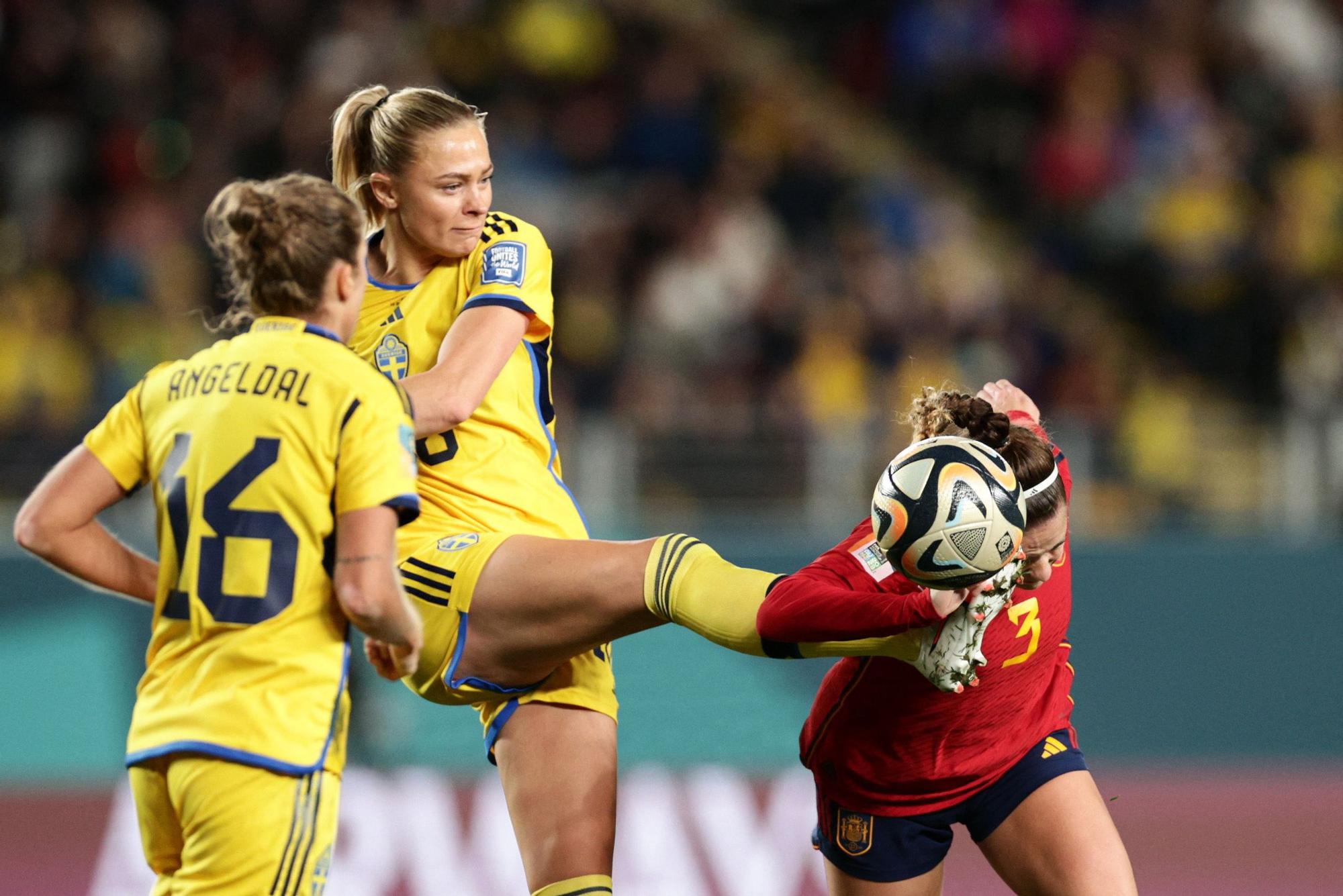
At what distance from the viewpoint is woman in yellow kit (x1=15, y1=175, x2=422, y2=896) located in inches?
122

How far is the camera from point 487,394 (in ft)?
13.2

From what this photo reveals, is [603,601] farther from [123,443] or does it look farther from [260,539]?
[123,443]

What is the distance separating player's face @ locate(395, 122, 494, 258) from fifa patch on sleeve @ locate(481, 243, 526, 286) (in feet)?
0.19

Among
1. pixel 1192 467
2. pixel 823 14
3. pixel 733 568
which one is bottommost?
pixel 733 568

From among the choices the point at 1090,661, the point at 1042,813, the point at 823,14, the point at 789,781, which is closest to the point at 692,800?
the point at 789,781

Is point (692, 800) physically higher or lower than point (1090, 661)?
lower

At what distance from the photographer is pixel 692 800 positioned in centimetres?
773

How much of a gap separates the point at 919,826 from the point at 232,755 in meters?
1.75

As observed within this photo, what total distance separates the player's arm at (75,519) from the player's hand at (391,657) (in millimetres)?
525

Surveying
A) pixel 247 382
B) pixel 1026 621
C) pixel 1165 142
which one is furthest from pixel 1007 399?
pixel 1165 142

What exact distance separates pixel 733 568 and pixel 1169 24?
8.96 m

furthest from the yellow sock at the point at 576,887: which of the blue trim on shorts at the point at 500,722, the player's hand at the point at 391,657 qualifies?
the player's hand at the point at 391,657

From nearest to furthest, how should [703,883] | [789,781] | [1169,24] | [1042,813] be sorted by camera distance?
[1042,813] < [703,883] < [789,781] < [1169,24]

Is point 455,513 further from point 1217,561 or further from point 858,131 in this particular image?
point 858,131
